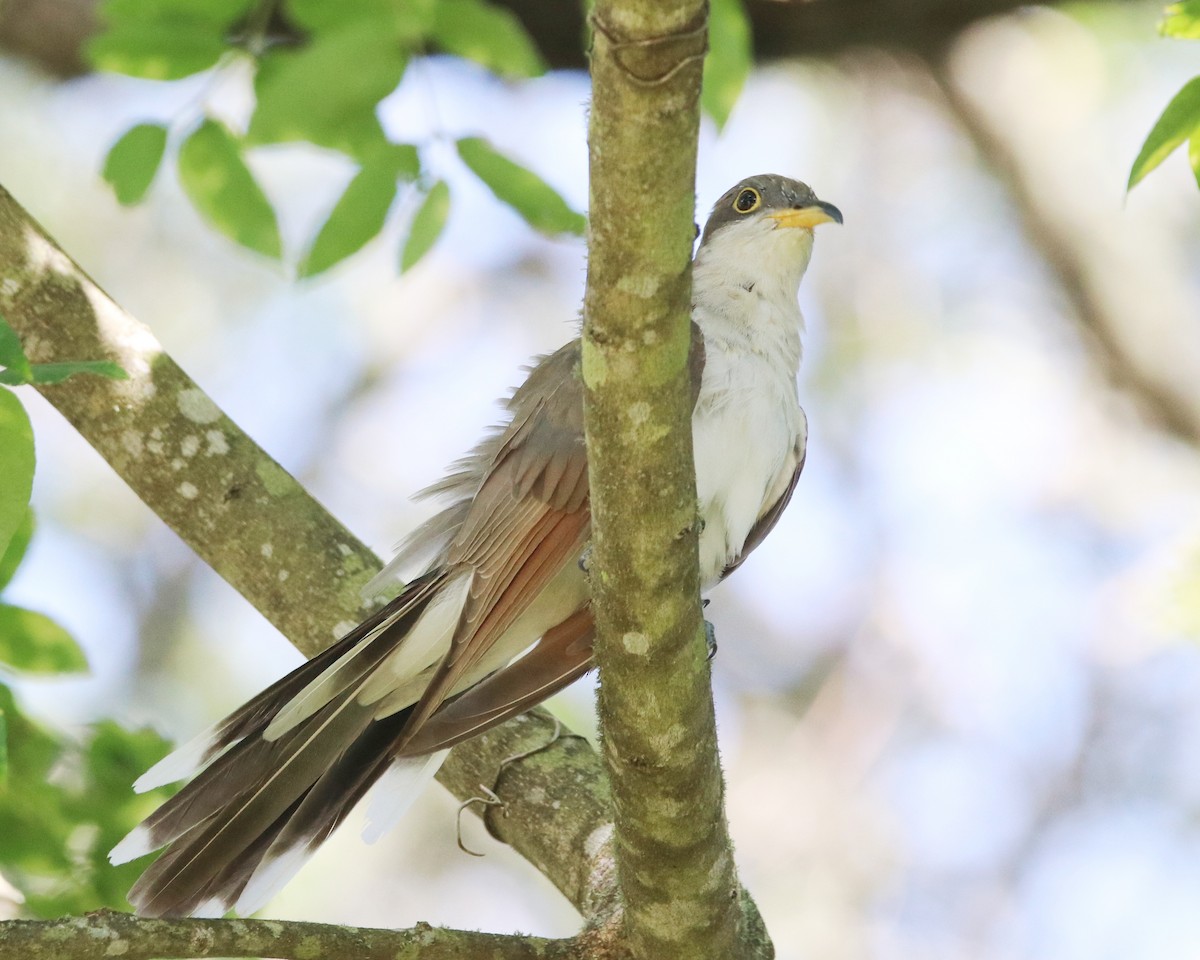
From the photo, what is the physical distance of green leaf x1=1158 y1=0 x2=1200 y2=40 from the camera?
2.28 metres

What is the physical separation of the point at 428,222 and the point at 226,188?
1.97ft

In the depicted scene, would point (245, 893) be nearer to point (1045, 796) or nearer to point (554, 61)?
point (554, 61)

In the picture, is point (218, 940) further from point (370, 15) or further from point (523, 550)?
point (370, 15)

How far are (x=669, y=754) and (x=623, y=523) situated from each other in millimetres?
496

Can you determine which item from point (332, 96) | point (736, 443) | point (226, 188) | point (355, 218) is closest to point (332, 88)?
point (332, 96)

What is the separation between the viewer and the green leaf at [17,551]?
2943 millimetres

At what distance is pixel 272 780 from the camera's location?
3062mm

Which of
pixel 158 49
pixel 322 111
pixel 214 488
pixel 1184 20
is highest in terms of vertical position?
pixel 158 49

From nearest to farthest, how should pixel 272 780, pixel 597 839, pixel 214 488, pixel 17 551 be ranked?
pixel 17 551, pixel 272 780, pixel 597 839, pixel 214 488

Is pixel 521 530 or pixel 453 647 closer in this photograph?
pixel 453 647

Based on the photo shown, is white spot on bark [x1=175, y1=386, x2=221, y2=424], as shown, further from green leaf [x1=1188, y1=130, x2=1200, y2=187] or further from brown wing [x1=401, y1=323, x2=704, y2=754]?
green leaf [x1=1188, y1=130, x2=1200, y2=187]

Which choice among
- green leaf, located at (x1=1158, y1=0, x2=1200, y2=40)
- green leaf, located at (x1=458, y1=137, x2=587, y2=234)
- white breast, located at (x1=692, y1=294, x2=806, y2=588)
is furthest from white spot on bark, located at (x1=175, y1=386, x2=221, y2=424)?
green leaf, located at (x1=1158, y1=0, x2=1200, y2=40)

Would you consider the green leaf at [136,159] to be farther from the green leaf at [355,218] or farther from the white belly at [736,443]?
the white belly at [736,443]

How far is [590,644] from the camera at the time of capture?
334cm
